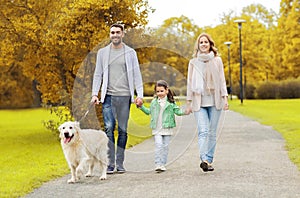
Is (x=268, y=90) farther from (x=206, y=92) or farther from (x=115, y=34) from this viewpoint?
(x=115, y=34)

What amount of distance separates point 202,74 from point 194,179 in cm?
177

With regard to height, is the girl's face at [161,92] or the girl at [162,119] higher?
the girl's face at [161,92]

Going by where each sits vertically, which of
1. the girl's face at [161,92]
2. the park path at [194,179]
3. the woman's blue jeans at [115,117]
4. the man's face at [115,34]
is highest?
the man's face at [115,34]

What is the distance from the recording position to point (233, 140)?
15617 mm

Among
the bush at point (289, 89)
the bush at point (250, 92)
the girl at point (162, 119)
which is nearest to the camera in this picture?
the girl at point (162, 119)

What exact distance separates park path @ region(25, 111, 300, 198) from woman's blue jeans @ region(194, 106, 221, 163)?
316 mm

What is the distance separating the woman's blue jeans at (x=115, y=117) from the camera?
370 inches

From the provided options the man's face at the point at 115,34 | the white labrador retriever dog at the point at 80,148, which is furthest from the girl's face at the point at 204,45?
the white labrador retriever dog at the point at 80,148

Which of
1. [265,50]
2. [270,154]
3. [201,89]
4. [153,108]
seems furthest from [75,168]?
[265,50]

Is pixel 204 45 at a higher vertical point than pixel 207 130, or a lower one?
higher

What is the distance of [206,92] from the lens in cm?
941

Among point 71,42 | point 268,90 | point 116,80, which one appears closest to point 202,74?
point 116,80

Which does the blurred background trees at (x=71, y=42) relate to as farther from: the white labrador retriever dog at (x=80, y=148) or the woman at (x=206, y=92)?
the white labrador retriever dog at (x=80, y=148)

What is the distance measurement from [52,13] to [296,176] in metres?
12.9
